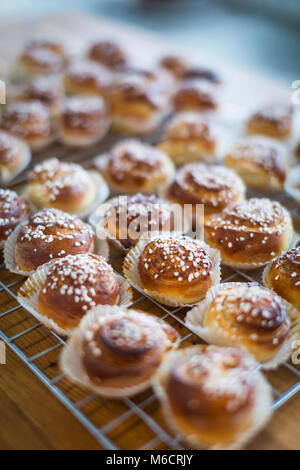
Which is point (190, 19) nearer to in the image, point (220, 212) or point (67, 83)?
point (67, 83)

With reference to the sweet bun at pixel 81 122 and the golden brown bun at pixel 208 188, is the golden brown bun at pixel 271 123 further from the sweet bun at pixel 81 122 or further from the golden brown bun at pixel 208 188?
the sweet bun at pixel 81 122

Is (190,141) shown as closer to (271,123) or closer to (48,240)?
(271,123)

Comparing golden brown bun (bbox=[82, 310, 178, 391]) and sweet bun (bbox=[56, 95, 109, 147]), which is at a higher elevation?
sweet bun (bbox=[56, 95, 109, 147])

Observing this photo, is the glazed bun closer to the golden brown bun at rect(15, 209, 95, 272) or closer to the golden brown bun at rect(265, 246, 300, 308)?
the golden brown bun at rect(15, 209, 95, 272)

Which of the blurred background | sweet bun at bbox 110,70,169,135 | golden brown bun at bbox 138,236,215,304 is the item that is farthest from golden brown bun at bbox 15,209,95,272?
the blurred background

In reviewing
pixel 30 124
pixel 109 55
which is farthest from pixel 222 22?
pixel 30 124

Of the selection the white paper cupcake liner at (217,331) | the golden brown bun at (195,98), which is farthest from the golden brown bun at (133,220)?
the golden brown bun at (195,98)

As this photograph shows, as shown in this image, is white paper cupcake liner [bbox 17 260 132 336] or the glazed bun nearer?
white paper cupcake liner [bbox 17 260 132 336]
